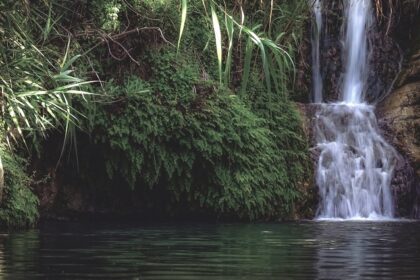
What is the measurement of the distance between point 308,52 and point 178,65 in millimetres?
3937

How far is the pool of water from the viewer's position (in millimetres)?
4785

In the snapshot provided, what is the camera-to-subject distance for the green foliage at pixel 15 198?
9474mm

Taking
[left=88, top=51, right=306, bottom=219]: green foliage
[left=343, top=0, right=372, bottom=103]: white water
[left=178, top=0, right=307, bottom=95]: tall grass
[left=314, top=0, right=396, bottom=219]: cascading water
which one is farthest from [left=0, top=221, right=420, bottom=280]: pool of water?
[left=343, top=0, right=372, bottom=103]: white water

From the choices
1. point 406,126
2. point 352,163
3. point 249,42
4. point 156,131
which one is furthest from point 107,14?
point 249,42

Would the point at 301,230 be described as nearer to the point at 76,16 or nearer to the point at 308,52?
the point at 76,16

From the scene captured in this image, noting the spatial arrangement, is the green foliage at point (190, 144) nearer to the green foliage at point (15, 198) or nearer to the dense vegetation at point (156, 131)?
the dense vegetation at point (156, 131)

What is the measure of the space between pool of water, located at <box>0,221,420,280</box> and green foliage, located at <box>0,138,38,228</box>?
0.43m

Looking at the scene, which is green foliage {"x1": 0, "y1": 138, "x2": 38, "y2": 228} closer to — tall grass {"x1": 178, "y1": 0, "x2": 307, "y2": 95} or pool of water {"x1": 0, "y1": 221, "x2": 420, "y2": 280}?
pool of water {"x1": 0, "y1": 221, "x2": 420, "y2": 280}

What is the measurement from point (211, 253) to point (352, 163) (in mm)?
7041

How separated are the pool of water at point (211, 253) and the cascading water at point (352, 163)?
268 cm

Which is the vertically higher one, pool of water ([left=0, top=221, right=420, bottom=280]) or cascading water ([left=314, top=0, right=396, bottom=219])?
cascading water ([left=314, top=0, right=396, bottom=219])

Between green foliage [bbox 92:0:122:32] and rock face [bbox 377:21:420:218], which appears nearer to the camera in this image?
green foliage [bbox 92:0:122:32]

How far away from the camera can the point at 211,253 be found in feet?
20.0

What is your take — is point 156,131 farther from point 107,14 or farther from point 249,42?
point 249,42
